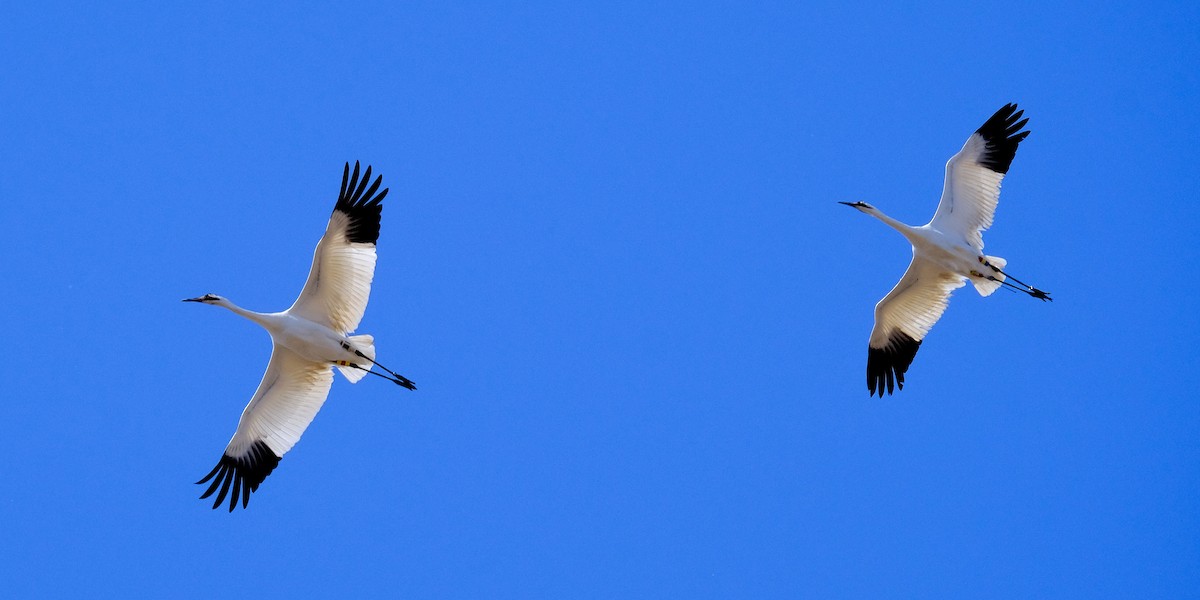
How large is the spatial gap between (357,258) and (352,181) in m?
0.84

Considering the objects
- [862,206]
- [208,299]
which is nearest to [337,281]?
[208,299]

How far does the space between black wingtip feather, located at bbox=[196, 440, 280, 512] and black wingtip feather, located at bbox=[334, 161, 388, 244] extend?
271 centimetres

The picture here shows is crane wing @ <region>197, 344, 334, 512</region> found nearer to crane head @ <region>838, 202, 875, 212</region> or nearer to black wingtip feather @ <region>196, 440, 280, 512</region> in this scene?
black wingtip feather @ <region>196, 440, 280, 512</region>

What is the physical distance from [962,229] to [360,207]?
24.5ft

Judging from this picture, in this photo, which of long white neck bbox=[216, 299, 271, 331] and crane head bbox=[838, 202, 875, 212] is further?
crane head bbox=[838, 202, 875, 212]

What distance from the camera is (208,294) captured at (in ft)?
47.7

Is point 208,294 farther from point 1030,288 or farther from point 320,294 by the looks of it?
point 1030,288

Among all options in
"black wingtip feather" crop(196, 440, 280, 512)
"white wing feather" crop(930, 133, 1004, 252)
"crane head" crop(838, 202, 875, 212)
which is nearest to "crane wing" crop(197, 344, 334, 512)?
"black wingtip feather" crop(196, 440, 280, 512)

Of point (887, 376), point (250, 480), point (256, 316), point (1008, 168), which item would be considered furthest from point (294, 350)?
point (1008, 168)

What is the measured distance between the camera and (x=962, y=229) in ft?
53.6

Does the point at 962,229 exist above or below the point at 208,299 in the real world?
above

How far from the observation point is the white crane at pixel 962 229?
52.5ft

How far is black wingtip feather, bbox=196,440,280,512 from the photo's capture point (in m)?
14.5

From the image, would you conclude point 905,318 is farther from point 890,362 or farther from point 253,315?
point 253,315
